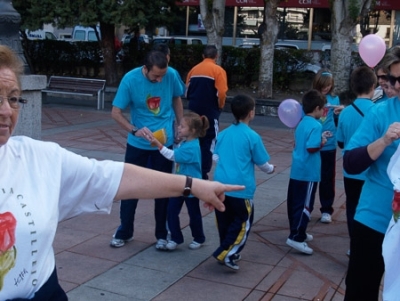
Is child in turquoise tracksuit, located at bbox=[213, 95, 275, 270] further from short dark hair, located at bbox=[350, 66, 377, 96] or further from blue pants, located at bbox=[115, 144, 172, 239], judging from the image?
short dark hair, located at bbox=[350, 66, 377, 96]

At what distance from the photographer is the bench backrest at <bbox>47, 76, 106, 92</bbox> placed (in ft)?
55.2

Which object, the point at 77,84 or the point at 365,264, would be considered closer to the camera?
the point at 365,264

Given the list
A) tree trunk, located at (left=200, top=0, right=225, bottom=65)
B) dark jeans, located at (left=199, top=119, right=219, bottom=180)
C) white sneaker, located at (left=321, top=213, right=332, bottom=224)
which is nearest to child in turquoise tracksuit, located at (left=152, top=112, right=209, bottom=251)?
white sneaker, located at (left=321, top=213, right=332, bottom=224)

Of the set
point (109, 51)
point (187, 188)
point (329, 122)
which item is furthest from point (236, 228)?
point (109, 51)

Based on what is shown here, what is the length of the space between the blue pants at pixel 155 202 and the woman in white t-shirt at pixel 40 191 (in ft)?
9.89

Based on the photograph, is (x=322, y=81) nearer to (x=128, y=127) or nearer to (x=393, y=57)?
(x=128, y=127)

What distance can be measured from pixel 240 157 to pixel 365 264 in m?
1.87

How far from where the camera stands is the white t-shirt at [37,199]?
198cm

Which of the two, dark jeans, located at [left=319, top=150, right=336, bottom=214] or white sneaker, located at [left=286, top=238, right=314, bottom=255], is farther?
dark jeans, located at [left=319, top=150, right=336, bottom=214]

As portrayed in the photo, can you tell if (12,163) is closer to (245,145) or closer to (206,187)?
(206,187)

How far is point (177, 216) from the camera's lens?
18.0 ft

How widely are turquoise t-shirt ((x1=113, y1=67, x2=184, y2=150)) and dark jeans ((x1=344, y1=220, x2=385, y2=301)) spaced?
2.53m

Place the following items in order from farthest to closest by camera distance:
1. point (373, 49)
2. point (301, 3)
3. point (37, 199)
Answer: point (301, 3), point (373, 49), point (37, 199)

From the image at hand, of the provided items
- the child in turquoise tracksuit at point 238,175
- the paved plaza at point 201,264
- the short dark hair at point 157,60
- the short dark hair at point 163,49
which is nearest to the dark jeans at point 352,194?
the paved plaza at point 201,264
